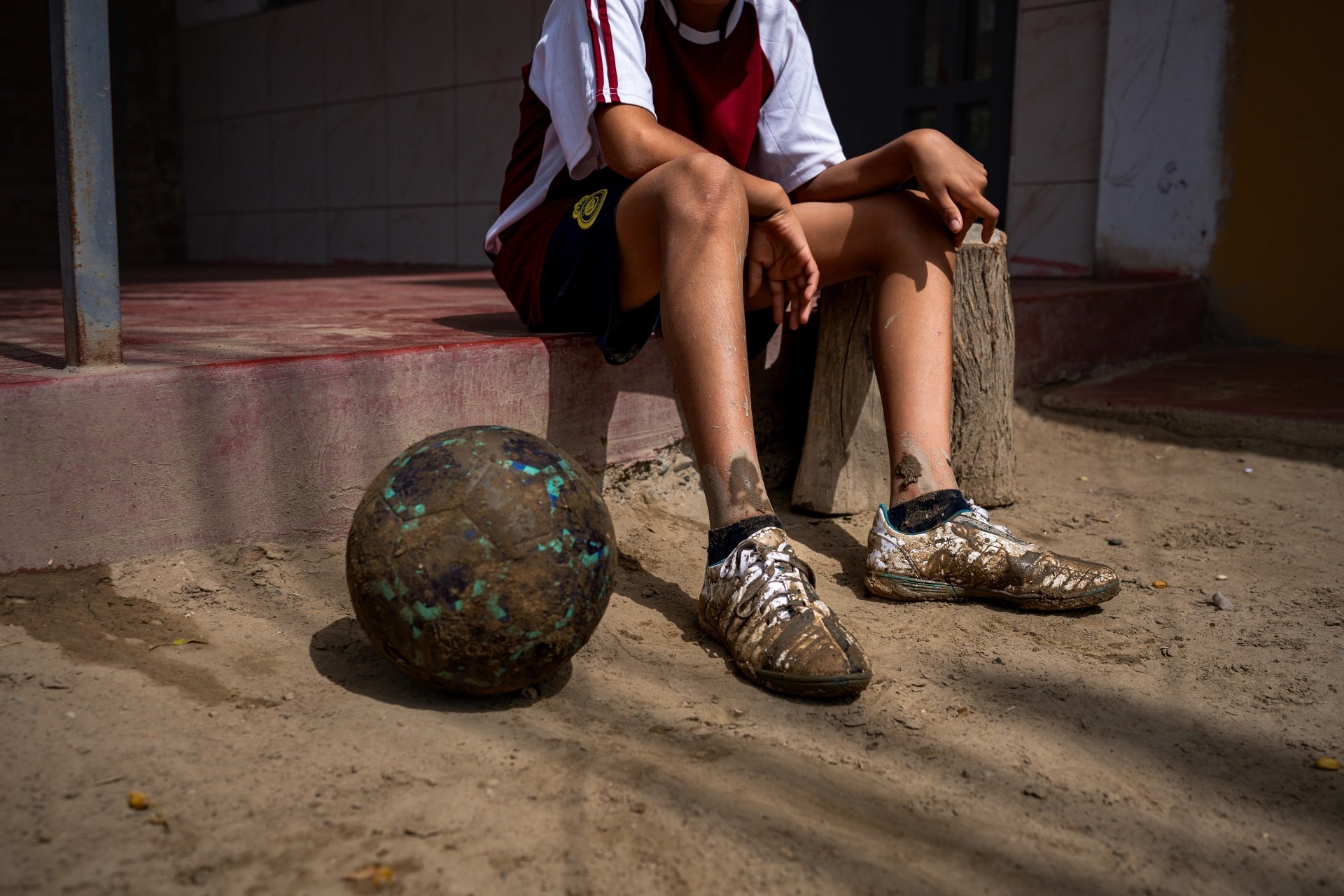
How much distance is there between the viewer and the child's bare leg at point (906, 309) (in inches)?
88.7

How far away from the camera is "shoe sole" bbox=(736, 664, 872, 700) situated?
5.49ft

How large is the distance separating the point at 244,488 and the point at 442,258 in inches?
232

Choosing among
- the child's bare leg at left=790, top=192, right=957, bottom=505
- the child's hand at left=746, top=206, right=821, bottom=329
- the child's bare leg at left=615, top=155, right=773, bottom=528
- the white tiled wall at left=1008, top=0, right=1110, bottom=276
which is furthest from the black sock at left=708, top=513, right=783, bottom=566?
the white tiled wall at left=1008, top=0, right=1110, bottom=276

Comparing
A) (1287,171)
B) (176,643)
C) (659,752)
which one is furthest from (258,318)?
(1287,171)

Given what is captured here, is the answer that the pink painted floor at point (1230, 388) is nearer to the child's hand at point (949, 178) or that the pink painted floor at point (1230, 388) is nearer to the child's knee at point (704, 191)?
the child's hand at point (949, 178)

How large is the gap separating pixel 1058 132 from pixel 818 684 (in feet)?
14.8

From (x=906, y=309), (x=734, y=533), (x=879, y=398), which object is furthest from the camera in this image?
(x=879, y=398)

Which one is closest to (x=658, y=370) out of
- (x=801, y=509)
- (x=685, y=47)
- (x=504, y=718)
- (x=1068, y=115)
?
(x=801, y=509)

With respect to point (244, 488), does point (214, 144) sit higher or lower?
higher

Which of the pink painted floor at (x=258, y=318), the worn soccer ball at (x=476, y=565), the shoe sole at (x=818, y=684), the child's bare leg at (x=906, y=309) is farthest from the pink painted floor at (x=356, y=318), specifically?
the shoe sole at (x=818, y=684)

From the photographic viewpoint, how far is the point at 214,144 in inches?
357

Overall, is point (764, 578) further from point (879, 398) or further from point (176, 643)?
point (879, 398)

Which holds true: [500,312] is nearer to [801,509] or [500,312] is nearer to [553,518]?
[801,509]

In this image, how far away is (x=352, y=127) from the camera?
8047mm
